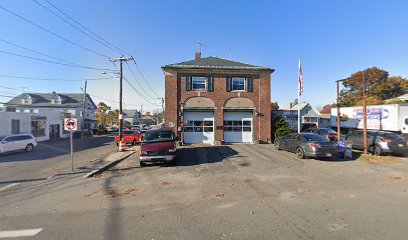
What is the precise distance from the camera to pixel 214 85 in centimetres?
2023

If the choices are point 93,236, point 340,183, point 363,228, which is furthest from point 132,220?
point 340,183

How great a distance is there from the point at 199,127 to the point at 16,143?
15199mm

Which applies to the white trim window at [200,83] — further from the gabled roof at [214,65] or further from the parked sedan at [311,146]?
the parked sedan at [311,146]

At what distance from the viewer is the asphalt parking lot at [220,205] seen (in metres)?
4.18

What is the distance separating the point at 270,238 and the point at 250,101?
17437 millimetres

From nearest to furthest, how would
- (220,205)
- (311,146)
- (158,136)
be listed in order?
(220,205)
(311,146)
(158,136)

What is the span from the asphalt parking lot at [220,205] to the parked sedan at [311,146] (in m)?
2.09

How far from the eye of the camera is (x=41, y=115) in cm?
3014

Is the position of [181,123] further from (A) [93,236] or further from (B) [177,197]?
(A) [93,236]

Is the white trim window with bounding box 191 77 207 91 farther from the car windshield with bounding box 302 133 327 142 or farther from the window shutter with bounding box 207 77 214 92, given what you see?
the car windshield with bounding box 302 133 327 142

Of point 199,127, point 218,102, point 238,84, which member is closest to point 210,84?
point 218,102

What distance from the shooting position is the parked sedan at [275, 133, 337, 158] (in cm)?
1161

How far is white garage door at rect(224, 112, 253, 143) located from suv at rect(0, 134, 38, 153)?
1738cm

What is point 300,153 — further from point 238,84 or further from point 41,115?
point 41,115
